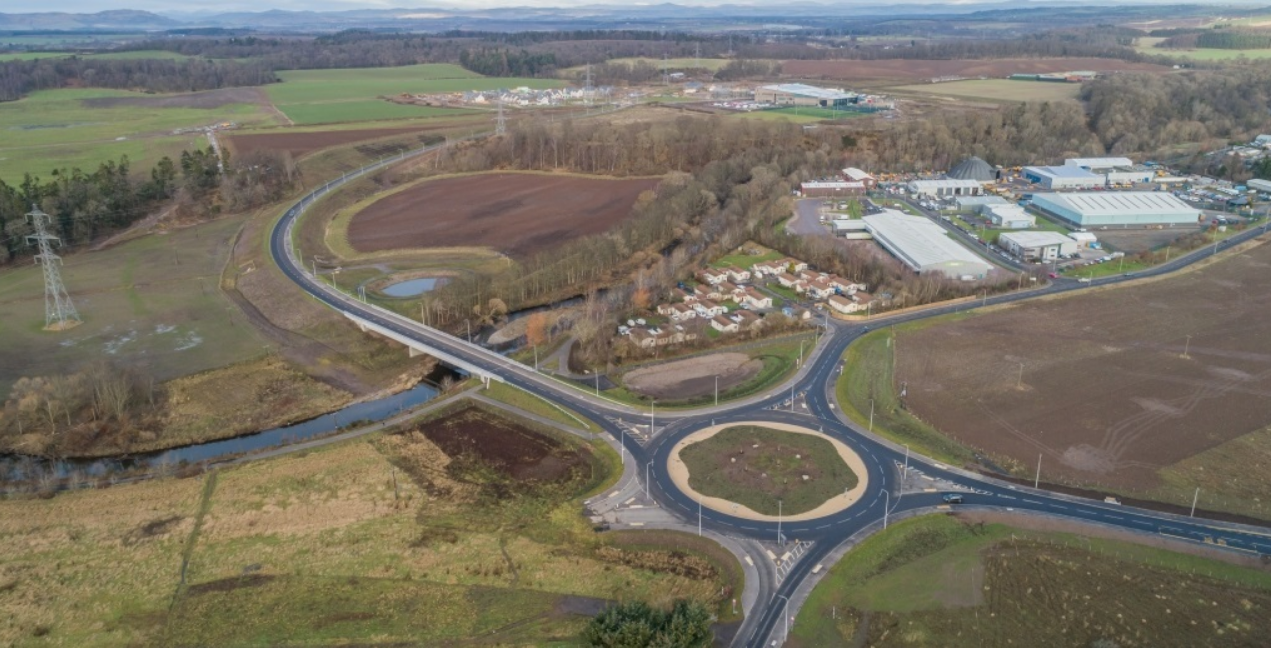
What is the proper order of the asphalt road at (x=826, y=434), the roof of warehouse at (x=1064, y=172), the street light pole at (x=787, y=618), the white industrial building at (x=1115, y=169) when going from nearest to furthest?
1. the street light pole at (x=787, y=618)
2. the asphalt road at (x=826, y=434)
3. the roof of warehouse at (x=1064, y=172)
4. the white industrial building at (x=1115, y=169)

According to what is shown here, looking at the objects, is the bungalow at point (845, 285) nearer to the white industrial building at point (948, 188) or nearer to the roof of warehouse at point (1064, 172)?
the white industrial building at point (948, 188)

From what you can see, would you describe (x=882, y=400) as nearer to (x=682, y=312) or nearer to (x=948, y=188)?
(x=682, y=312)

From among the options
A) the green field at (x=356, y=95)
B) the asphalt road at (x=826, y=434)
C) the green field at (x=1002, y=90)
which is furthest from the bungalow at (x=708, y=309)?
the green field at (x=1002, y=90)

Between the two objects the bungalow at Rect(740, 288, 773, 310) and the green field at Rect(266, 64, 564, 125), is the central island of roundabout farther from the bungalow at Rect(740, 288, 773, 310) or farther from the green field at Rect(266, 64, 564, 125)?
the green field at Rect(266, 64, 564, 125)

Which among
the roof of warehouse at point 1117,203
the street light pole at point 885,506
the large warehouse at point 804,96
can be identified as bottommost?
the street light pole at point 885,506

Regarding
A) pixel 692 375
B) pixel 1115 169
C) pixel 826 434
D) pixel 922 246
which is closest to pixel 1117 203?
pixel 1115 169

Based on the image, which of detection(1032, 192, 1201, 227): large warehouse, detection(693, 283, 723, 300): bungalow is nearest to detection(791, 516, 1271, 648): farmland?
detection(693, 283, 723, 300): bungalow
